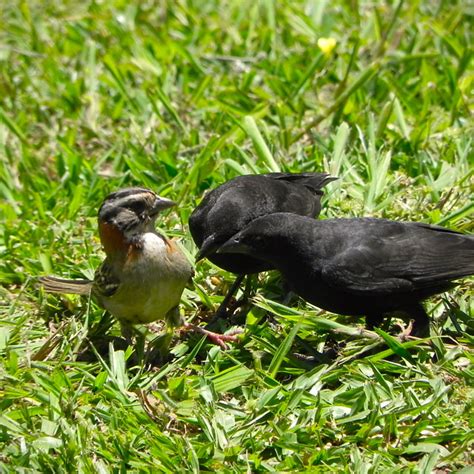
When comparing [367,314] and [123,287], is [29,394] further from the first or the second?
[367,314]

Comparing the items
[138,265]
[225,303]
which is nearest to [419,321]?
[225,303]

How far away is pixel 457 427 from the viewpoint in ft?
15.8

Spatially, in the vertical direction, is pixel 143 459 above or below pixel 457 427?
below

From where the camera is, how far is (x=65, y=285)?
20.1ft

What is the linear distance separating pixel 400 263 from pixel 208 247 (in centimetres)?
114

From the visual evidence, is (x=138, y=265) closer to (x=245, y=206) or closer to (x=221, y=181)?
(x=245, y=206)

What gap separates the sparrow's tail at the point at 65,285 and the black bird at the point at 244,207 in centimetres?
71

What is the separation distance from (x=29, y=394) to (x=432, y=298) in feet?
7.97

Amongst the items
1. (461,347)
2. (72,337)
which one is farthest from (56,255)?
(461,347)

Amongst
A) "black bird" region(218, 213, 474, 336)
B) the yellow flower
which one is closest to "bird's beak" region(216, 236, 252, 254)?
"black bird" region(218, 213, 474, 336)

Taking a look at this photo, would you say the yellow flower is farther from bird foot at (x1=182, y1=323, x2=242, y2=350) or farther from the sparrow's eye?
bird foot at (x1=182, y1=323, x2=242, y2=350)

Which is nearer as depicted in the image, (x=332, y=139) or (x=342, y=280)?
(x=342, y=280)

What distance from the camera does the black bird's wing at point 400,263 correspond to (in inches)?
217

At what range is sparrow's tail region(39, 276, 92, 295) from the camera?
19.9ft
